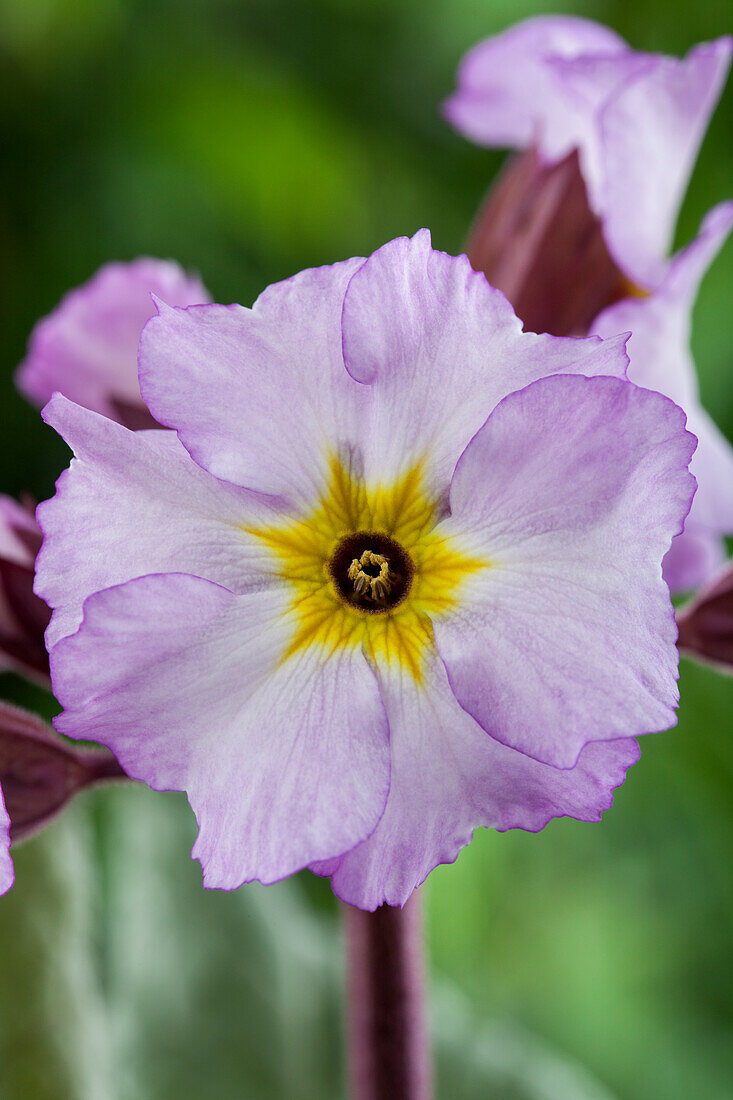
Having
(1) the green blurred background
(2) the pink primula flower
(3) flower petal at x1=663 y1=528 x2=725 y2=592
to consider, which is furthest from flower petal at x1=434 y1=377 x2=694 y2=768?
(1) the green blurred background

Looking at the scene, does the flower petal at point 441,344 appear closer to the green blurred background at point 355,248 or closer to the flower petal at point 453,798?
the flower petal at point 453,798

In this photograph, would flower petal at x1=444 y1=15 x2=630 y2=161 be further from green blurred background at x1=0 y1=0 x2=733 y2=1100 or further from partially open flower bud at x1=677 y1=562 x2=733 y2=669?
green blurred background at x1=0 y1=0 x2=733 y2=1100

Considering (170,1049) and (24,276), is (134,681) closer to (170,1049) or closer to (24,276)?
(170,1049)

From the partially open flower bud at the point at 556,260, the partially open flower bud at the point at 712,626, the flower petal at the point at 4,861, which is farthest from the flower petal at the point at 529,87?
Result: the flower petal at the point at 4,861

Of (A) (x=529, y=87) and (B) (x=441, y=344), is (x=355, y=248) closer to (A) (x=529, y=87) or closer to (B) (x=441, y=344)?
(A) (x=529, y=87)

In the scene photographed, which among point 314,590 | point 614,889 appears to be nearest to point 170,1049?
point 314,590
